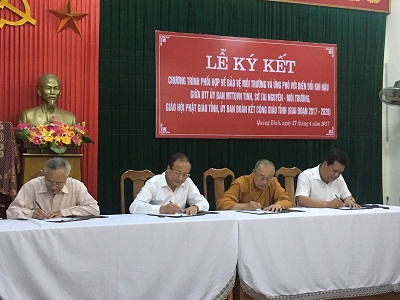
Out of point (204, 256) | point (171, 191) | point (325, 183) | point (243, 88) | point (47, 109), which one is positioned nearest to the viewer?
point (204, 256)

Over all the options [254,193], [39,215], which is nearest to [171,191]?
[254,193]

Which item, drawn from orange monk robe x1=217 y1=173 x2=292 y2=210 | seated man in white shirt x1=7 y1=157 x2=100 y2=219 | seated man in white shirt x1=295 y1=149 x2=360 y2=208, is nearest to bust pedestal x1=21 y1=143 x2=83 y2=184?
seated man in white shirt x1=7 y1=157 x2=100 y2=219

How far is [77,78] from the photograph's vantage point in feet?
16.9

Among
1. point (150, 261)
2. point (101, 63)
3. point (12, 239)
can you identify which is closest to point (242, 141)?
point (101, 63)

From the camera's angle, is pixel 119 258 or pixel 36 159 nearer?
pixel 119 258

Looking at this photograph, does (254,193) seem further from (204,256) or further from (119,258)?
(119,258)

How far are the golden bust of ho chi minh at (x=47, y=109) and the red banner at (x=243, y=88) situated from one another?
930 millimetres

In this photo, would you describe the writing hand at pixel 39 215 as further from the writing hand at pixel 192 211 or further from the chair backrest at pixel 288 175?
the chair backrest at pixel 288 175

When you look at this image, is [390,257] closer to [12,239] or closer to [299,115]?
[12,239]

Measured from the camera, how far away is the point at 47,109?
4.88 metres

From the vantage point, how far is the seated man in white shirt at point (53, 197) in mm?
3191

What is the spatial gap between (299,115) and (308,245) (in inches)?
113

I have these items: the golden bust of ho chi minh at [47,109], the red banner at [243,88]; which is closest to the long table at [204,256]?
the golden bust of ho chi minh at [47,109]

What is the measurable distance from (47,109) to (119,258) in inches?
95.5
